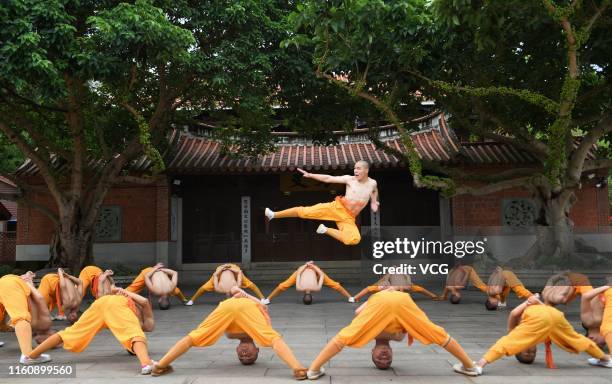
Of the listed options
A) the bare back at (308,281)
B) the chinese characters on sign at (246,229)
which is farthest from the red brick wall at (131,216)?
the bare back at (308,281)

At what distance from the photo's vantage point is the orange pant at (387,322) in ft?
17.1

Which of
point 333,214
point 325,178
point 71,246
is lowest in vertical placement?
point 71,246

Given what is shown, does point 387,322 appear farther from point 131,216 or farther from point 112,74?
point 131,216

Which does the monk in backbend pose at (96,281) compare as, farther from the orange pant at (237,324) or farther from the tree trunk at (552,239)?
the tree trunk at (552,239)

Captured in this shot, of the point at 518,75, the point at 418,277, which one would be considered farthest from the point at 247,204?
the point at 418,277

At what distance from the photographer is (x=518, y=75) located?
1162 centimetres

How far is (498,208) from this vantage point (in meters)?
16.5

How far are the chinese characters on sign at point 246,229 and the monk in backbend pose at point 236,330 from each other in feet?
38.4

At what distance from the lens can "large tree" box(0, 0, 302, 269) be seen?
9.10 m

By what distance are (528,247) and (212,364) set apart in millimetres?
8764

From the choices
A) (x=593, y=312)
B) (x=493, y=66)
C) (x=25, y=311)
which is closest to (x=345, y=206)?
(x=593, y=312)

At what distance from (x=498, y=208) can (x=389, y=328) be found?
40.0 ft

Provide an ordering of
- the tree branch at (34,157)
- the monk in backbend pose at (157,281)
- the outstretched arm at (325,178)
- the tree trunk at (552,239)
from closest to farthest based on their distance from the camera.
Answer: the outstretched arm at (325,178), the monk in backbend pose at (157,281), the tree trunk at (552,239), the tree branch at (34,157)

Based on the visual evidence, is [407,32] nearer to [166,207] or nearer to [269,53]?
[269,53]
